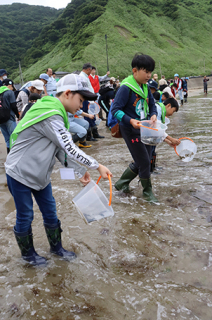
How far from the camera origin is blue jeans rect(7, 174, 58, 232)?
6.95 ft

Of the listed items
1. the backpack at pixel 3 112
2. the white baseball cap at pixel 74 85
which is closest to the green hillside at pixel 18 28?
the backpack at pixel 3 112

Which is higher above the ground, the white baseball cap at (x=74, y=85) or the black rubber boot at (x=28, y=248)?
the white baseball cap at (x=74, y=85)

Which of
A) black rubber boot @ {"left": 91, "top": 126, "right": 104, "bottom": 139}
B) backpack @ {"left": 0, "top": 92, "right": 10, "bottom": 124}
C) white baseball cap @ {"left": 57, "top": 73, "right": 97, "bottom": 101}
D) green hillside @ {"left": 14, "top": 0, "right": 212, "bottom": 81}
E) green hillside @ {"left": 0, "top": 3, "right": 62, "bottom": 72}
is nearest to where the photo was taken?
white baseball cap @ {"left": 57, "top": 73, "right": 97, "bottom": 101}

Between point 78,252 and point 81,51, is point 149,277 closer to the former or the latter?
point 78,252

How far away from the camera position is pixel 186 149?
12.8ft

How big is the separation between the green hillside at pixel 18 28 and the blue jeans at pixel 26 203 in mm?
79698

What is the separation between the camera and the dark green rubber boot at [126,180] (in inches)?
152

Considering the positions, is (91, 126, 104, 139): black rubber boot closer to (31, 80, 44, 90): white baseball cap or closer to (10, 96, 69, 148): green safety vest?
(31, 80, 44, 90): white baseball cap

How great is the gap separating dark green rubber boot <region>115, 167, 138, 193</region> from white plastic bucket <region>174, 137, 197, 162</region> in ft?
2.39

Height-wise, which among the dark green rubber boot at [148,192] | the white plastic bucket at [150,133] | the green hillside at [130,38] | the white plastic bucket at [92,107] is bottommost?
the dark green rubber boot at [148,192]

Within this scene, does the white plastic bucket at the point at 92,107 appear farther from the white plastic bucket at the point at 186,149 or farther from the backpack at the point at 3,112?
the white plastic bucket at the point at 186,149

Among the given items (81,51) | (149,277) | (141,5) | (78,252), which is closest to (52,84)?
(78,252)

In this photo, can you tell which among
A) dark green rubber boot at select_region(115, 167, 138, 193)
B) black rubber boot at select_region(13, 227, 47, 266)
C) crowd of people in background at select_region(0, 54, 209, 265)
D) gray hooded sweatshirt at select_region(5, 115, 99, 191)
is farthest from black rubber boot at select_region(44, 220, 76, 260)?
dark green rubber boot at select_region(115, 167, 138, 193)

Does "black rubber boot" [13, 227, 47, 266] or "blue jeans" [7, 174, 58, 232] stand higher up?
"blue jeans" [7, 174, 58, 232]
